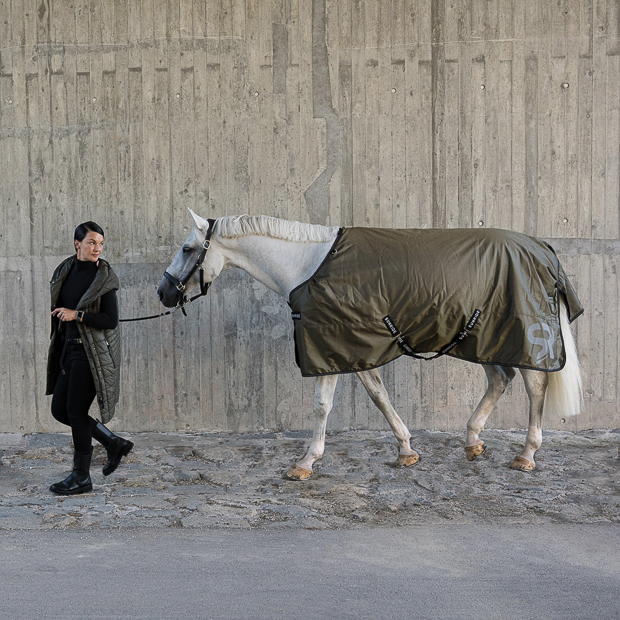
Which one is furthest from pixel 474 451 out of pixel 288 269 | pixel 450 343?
pixel 288 269

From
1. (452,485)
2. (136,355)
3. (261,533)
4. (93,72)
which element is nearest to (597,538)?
(452,485)

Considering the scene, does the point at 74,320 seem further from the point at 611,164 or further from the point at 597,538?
the point at 611,164

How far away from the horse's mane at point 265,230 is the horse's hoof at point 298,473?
54.5 inches

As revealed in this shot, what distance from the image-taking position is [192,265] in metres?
3.90

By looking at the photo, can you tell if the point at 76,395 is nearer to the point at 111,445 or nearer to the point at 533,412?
the point at 111,445

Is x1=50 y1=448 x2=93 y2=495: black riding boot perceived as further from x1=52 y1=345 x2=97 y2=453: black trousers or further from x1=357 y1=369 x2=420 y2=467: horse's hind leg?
x1=357 y1=369 x2=420 y2=467: horse's hind leg

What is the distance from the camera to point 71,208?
508 cm

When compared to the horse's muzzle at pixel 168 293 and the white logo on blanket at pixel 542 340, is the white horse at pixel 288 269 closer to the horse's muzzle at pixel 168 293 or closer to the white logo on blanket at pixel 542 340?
the horse's muzzle at pixel 168 293

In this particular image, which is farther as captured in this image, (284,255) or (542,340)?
(284,255)

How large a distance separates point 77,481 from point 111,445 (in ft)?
0.98

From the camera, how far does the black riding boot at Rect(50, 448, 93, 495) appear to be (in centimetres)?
350

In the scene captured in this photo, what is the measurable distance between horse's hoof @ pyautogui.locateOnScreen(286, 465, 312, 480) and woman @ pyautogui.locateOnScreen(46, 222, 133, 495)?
3.65 ft

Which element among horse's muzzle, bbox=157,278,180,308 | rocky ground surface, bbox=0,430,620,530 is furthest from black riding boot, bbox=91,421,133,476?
horse's muzzle, bbox=157,278,180,308

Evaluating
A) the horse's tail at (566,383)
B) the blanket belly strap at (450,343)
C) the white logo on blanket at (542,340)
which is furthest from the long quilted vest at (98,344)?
the horse's tail at (566,383)
